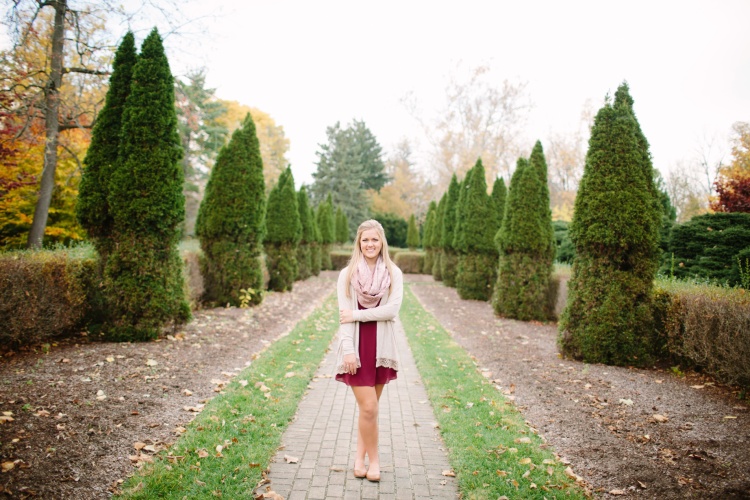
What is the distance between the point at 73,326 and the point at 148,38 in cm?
483

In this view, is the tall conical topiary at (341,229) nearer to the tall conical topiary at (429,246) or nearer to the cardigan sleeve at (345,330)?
the tall conical topiary at (429,246)

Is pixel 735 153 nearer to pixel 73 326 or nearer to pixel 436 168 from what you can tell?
pixel 436 168

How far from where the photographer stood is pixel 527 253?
11750 mm

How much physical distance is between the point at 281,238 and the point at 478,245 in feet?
23.8

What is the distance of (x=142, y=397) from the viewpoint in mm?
4910

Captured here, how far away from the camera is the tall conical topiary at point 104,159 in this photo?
7375mm

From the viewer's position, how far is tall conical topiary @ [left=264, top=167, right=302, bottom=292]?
17031mm

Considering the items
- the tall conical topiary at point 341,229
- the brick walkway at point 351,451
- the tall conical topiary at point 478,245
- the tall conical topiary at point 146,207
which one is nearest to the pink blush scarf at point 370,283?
the brick walkway at point 351,451

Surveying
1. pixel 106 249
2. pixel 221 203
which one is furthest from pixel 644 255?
pixel 221 203

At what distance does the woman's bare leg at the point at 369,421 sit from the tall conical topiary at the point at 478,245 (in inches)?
518

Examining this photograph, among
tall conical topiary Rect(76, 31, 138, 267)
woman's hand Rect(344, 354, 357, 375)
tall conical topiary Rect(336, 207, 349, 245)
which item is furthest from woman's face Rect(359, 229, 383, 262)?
tall conical topiary Rect(336, 207, 349, 245)

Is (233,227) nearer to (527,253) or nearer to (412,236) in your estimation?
(527,253)

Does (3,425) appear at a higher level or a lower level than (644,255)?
lower

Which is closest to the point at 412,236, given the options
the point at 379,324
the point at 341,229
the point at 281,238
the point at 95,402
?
the point at 341,229
